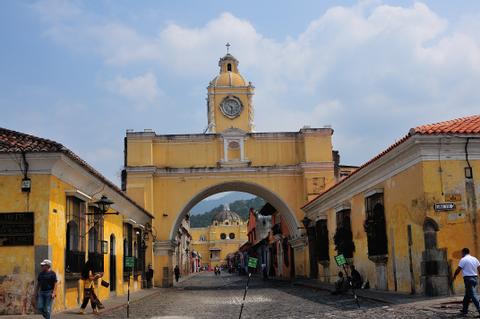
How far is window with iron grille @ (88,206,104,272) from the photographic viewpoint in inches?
691

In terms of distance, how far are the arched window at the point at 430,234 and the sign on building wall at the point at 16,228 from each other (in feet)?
28.9

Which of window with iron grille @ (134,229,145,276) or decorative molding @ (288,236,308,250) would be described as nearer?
window with iron grille @ (134,229,145,276)

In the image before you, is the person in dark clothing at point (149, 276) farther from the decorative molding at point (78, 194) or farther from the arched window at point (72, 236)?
the arched window at point (72, 236)

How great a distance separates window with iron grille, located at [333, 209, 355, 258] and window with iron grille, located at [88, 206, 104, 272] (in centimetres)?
852

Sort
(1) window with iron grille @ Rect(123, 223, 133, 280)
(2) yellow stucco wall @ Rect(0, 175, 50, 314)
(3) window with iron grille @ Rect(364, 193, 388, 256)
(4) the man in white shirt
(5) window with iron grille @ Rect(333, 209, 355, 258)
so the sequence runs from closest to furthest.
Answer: (4) the man in white shirt, (2) yellow stucco wall @ Rect(0, 175, 50, 314), (3) window with iron grille @ Rect(364, 193, 388, 256), (5) window with iron grille @ Rect(333, 209, 355, 258), (1) window with iron grille @ Rect(123, 223, 133, 280)

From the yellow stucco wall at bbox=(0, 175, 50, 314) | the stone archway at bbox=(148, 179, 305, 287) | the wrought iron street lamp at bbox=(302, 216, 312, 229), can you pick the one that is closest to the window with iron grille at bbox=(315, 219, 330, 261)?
the wrought iron street lamp at bbox=(302, 216, 312, 229)

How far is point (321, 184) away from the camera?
102 feet

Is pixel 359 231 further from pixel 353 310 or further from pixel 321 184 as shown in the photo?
pixel 321 184

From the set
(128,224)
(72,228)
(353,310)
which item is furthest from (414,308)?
(128,224)

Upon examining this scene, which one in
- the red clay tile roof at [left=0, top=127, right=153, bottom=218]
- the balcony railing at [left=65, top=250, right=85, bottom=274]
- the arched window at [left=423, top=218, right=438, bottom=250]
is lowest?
the balcony railing at [left=65, top=250, right=85, bottom=274]

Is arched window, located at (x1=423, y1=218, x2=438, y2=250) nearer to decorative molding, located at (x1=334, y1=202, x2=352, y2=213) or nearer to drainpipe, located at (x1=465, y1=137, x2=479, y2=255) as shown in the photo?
drainpipe, located at (x1=465, y1=137, x2=479, y2=255)

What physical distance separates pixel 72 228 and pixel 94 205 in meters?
2.01

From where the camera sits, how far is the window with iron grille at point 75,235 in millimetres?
15156

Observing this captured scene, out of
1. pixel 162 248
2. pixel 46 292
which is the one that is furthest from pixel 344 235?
pixel 46 292
